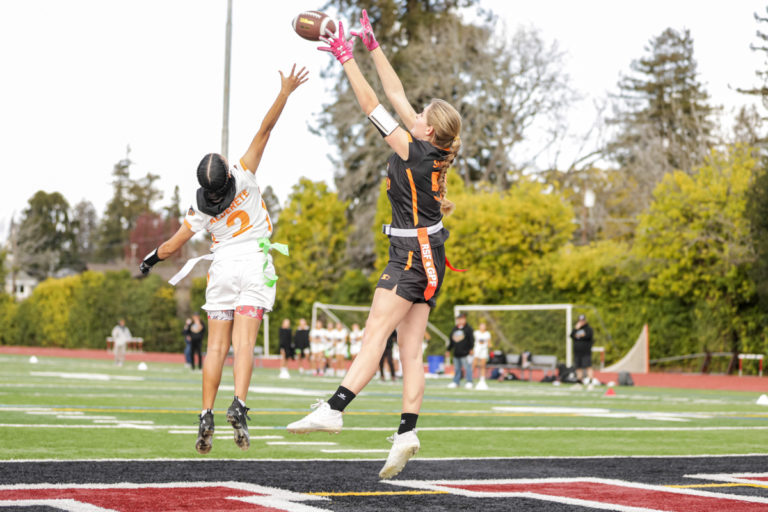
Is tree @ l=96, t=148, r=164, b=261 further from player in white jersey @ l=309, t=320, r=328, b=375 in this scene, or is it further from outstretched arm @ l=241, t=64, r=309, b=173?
outstretched arm @ l=241, t=64, r=309, b=173

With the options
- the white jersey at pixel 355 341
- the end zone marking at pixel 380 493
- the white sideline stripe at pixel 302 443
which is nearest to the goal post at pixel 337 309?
the white jersey at pixel 355 341

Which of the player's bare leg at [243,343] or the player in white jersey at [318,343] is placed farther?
the player in white jersey at [318,343]

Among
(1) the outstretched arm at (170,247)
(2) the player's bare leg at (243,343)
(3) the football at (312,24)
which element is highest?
(3) the football at (312,24)

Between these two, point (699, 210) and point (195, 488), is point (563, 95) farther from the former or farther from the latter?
point (195, 488)

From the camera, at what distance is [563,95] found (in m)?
47.5

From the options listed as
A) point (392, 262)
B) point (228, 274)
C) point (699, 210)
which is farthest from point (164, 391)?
point (699, 210)

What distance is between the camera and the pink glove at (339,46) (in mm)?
6730

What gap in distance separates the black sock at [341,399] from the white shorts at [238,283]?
147cm

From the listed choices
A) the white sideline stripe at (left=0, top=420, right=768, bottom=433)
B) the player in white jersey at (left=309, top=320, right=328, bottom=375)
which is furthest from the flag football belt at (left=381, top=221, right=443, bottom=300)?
the player in white jersey at (left=309, top=320, right=328, bottom=375)

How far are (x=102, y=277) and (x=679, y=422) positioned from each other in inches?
2088

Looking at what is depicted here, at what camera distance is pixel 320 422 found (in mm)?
6203

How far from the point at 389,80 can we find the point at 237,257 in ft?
6.09

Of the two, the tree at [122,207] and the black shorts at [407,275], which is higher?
the tree at [122,207]

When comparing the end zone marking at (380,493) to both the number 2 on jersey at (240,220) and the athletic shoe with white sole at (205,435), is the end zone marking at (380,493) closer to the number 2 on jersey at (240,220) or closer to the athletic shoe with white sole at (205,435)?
the athletic shoe with white sole at (205,435)
